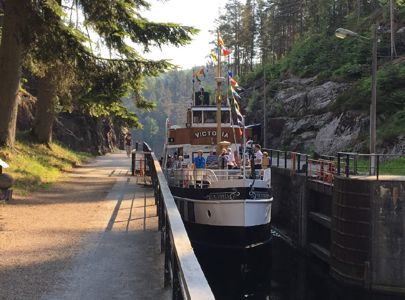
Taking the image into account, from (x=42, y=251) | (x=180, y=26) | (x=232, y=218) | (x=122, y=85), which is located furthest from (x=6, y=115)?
(x=42, y=251)

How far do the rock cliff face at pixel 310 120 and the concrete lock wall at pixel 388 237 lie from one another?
1752 cm

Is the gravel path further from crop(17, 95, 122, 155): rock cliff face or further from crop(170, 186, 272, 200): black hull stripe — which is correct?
crop(17, 95, 122, 155): rock cliff face

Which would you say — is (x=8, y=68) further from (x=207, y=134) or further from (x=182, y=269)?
(x=182, y=269)

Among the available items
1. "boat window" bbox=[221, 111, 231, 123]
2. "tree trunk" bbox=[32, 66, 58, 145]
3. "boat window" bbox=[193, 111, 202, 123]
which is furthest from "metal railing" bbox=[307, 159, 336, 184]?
"tree trunk" bbox=[32, 66, 58, 145]

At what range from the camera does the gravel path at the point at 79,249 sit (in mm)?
6109

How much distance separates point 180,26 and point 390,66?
2822 cm

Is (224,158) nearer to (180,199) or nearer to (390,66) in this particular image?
(180,199)

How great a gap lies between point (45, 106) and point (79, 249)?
60.5ft

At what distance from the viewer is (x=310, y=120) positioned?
42.9 meters

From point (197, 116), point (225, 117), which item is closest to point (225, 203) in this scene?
point (225, 117)

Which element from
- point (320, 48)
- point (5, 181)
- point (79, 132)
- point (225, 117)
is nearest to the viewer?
point (5, 181)

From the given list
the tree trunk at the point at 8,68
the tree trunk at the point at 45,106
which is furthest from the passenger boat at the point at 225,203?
the tree trunk at the point at 45,106

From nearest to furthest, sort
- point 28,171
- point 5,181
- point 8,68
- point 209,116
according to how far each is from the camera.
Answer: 1. point 5,181
2. point 8,68
3. point 28,171
4. point 209,116

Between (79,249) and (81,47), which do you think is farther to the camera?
(81,47)
